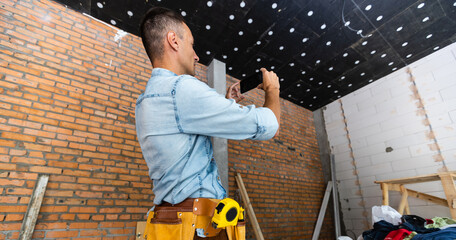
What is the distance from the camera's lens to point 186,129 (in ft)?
3.07

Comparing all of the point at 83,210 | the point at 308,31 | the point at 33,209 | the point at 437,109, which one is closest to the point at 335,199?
the point at 437,109

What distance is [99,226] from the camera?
253 centimetres

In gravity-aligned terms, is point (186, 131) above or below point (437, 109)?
below

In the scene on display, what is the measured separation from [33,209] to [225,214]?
230 centimetres

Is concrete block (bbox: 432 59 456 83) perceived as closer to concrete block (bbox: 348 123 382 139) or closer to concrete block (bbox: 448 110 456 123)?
concrete block (bbox: 448 110 456 123)

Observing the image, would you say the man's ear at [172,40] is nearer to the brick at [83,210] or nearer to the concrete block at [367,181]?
the brick at [83,210]

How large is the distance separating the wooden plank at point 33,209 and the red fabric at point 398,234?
3.35 metres

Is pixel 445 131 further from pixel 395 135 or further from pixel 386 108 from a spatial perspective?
pixel 386 108

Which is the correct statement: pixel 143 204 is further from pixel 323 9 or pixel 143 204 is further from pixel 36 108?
pixel 323 9

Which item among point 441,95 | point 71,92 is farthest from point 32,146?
point 441,95

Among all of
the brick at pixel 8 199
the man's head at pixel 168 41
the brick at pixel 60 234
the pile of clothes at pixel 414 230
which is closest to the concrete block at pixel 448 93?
the pile of clothes at pixel 414 230

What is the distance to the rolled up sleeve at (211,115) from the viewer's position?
3.03 ft

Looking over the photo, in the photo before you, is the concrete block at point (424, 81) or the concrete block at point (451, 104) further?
the concrete block at point (424, 81)

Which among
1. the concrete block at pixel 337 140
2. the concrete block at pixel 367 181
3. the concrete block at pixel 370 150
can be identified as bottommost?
the concrete block at pixel 367 181
